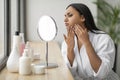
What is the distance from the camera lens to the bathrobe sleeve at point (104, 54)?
1.92m

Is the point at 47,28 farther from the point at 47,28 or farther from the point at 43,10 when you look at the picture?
the point at 43,10

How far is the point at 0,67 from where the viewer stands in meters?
1.78

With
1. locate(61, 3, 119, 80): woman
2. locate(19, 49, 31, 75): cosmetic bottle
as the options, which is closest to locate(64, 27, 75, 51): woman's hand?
locate(61, 3, 119, 80): woman

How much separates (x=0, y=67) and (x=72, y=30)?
0.59 m

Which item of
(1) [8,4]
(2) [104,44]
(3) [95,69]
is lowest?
(3) [95,69]

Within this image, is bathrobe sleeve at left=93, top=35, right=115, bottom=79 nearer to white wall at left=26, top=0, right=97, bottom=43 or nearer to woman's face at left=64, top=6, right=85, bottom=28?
woman's face at left=64, top=6, right=85, bottom=28

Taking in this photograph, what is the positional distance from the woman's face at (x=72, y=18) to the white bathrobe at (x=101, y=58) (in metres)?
0.20

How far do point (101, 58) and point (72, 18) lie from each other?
36cm

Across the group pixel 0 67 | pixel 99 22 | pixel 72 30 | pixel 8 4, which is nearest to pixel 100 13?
pixel 99 22

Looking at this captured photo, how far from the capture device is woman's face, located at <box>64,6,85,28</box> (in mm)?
1943

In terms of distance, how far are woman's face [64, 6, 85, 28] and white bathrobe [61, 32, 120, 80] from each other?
0.20 metres

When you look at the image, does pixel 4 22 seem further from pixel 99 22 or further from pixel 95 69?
pixel 99 22

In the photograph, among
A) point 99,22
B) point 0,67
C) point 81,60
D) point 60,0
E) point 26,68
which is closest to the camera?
point 26,68

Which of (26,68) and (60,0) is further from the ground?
(60,0)
